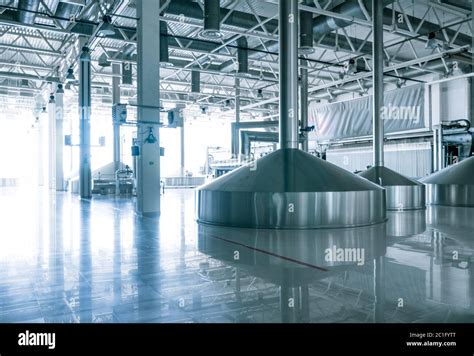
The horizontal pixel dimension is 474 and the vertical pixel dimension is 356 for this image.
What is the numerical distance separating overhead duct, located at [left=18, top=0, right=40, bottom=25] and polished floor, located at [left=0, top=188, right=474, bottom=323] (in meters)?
7.61

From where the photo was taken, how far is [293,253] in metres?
5.20

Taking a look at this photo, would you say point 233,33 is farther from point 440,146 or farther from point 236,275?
point 236,275

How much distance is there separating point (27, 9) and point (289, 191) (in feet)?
33.0

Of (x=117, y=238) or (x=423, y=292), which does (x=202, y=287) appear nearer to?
(x=423, y=292)

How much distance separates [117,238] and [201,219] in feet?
7.74

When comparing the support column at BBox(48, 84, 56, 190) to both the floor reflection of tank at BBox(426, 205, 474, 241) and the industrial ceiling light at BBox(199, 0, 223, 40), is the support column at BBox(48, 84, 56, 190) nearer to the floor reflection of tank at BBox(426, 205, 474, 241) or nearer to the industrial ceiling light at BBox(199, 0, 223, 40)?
the industrial ceiling light at BBox(199, 0, 223, 40)

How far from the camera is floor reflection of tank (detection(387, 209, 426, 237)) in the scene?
7068mm

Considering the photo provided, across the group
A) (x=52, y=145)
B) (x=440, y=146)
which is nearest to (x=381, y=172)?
(x=440, y=146)

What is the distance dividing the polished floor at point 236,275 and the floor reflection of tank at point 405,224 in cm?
10

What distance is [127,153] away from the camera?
31578 millimetres
